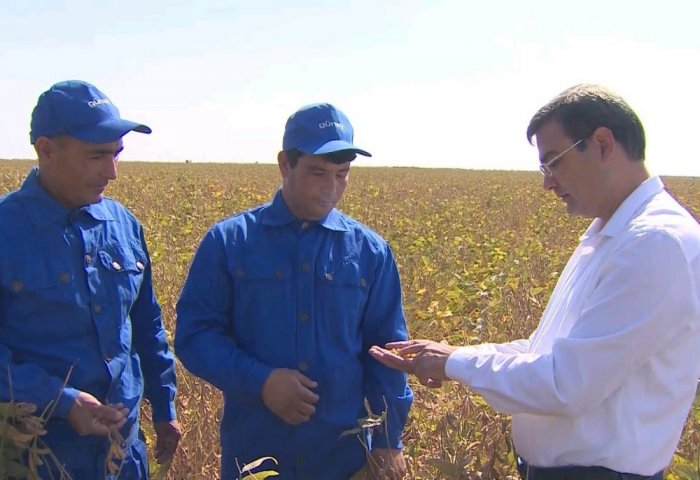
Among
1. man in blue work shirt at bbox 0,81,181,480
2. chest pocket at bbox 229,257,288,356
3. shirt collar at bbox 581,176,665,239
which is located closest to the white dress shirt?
shirt collar at bbox 581,176,665,239

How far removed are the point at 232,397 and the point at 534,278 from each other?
4504 mm

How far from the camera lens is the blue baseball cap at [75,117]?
2.33 meters

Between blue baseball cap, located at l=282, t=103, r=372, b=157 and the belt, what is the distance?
107 cm

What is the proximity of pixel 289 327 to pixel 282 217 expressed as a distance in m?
0.35

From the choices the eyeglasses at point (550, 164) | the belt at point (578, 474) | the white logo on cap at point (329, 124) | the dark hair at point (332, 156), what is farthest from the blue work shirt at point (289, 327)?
the eyeglasses at point (550, 164)

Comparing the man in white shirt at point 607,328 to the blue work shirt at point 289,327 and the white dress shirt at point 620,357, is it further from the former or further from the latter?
the blue work shirt at point 289,327

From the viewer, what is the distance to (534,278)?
21.6ft

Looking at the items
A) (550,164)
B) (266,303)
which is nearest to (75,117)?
(266,303)

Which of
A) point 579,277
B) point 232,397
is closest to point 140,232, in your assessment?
point 232,397

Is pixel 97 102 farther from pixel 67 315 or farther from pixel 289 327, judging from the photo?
pixel 289 327

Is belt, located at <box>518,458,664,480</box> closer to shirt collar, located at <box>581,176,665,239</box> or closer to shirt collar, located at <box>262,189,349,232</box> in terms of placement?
shirt collar, located at <box>581,176,665,239</box>

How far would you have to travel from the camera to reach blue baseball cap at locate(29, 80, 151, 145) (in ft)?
7.63

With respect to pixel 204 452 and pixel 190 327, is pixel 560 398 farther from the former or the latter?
pixel 204 452

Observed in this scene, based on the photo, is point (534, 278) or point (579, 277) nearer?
point (579, 277)
